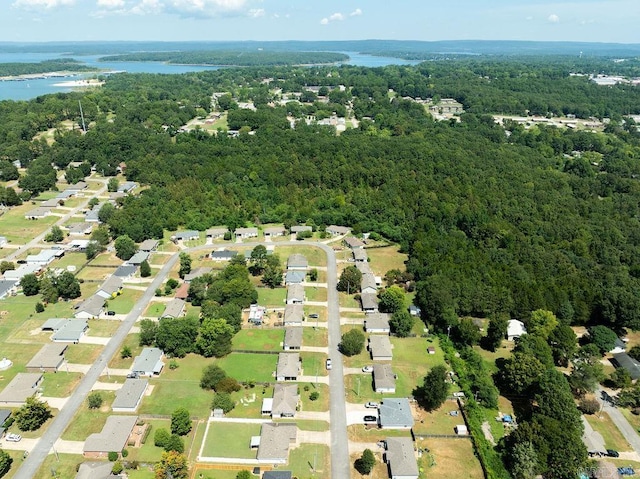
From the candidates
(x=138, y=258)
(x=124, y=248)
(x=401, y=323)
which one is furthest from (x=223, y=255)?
(x=401, y=323)

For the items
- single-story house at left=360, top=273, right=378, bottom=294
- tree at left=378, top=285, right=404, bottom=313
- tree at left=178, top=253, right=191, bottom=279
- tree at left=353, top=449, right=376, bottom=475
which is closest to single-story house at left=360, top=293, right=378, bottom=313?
tree at left=378, top=285, right=404, bottom=313

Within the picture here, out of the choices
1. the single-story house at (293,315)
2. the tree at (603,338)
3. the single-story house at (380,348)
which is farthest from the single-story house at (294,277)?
the tree at (603,338)

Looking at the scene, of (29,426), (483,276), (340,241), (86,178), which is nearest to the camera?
(29,426)

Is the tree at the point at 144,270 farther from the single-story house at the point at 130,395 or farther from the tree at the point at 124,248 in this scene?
the single-story house at the point at 130,395

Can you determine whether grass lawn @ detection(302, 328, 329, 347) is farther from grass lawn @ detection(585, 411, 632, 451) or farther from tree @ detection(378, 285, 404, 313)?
grass lawn @ detection(585, 411, 632, 451)

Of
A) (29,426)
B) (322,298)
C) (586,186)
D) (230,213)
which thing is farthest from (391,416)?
(586,186)

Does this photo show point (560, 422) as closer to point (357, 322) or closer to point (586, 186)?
point (357, 322)
